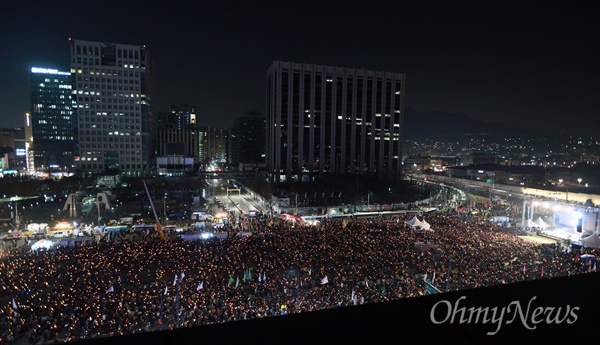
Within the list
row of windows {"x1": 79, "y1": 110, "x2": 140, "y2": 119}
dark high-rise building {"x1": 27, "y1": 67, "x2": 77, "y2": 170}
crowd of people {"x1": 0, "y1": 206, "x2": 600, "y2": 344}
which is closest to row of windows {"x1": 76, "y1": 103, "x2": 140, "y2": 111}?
row of windows {"x1": 79, "y1": 110, "x2": 140, "y2": 119}

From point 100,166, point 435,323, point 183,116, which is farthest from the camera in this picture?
point 183,116

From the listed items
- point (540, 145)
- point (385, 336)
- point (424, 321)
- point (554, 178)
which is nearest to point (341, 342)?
point (385, 336)

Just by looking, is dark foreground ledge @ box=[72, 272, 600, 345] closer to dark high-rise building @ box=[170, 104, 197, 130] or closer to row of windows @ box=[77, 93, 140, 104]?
row of windows @ box=[77, 93, 140, 104]

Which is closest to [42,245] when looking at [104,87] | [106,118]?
[106,118]

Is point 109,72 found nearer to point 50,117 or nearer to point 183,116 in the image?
point 50,117

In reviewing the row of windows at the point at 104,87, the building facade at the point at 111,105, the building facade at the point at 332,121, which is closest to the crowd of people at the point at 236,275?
the building facade at the point at 332,121

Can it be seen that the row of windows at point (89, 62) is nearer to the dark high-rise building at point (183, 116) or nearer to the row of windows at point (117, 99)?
the row of windows at point (117, 99)
